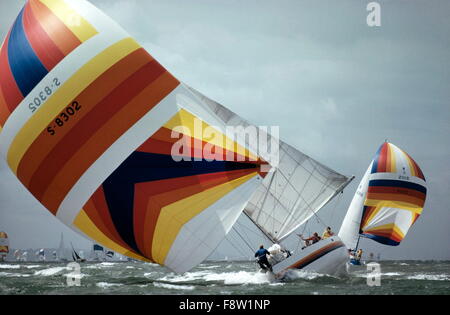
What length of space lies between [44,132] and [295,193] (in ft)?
42.5

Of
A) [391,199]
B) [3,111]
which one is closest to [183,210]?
[3,111]

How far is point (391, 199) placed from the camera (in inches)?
1465

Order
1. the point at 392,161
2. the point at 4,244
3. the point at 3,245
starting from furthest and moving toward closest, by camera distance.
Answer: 1. the point at 4,244
2. the point at 3,245
3. the point at 392,161

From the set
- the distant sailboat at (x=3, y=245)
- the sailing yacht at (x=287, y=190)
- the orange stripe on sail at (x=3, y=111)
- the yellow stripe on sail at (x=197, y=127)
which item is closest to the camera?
the yellow stripe on sail at (x=197, y=127)

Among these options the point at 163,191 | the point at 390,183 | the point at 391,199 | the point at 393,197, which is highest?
the point at 390,183

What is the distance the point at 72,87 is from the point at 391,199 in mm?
28034

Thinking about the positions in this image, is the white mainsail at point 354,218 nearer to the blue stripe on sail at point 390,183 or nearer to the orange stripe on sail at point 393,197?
the blue stripe on sail at point 390,183

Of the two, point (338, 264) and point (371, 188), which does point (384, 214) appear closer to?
point (371, 188)

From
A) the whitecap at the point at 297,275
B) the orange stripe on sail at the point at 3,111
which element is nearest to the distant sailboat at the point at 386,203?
the whitecap at the point at 297,275

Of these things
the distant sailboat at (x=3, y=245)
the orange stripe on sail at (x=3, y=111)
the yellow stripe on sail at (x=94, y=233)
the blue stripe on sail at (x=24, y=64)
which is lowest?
the distant sailboat at (x=3, y=245)

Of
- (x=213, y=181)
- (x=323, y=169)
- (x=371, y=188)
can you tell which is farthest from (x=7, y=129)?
(x=371, y=188)

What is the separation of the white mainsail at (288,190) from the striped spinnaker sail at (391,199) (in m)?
13.6

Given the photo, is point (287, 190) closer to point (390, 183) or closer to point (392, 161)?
point (390, 183)

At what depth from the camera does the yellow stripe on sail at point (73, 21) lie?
14.4 meters
